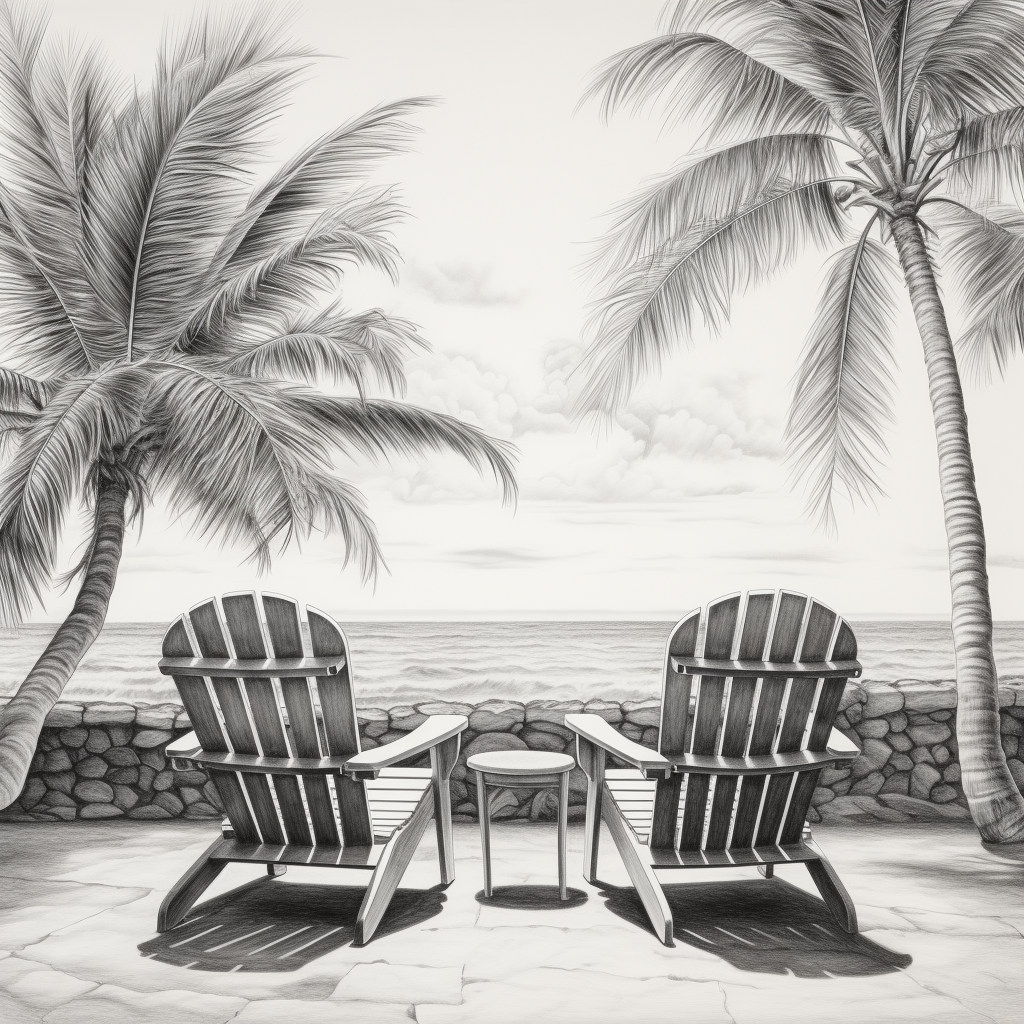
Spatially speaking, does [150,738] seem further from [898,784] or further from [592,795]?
[898,784]

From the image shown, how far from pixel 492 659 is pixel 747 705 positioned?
63.5 feet

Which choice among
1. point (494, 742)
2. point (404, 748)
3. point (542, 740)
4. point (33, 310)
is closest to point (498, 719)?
point (494, 742)

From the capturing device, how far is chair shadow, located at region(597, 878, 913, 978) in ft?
8.81

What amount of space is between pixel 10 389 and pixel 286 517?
1.89 metres

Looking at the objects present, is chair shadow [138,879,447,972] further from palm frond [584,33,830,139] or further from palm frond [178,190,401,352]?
palm frond [584,33,830,139]

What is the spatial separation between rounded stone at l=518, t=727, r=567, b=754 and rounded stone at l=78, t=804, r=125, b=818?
2200mm

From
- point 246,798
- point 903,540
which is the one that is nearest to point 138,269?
point 246,798

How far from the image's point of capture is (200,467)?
18.2 ft

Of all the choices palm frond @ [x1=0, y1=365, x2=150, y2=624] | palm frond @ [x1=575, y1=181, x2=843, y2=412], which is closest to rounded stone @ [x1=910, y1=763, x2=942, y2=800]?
palm frond @ [x1=575, y1=181, x2=843, y2=412]

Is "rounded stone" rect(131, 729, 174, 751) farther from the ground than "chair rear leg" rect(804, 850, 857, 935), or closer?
farther from the ground

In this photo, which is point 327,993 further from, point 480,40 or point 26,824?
point 480,40

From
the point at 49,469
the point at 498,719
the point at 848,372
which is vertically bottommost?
the point at 498,719

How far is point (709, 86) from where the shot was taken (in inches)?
218

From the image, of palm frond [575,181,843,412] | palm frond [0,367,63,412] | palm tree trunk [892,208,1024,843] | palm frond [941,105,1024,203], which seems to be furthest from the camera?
palm frond [575,181,843,412]
